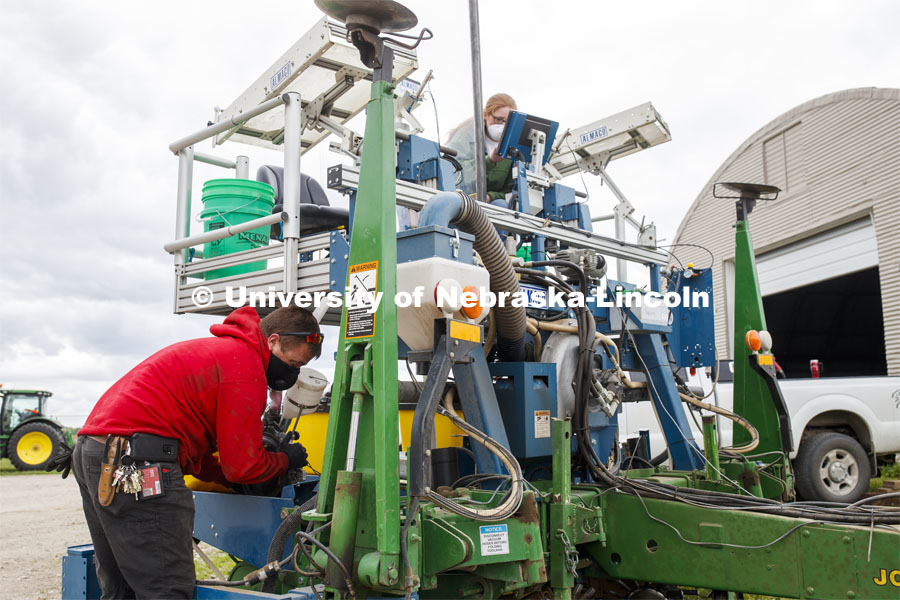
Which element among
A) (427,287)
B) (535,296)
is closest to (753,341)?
(535,296)

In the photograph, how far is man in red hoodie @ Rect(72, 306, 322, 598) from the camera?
284 cm

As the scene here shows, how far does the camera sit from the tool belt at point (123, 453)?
112 inches

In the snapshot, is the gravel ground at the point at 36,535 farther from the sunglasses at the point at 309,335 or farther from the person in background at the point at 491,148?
the person in background at the point at 491,148

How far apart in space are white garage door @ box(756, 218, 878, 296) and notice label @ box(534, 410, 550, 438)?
10.2 m

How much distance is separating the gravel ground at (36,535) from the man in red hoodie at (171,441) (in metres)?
3.27

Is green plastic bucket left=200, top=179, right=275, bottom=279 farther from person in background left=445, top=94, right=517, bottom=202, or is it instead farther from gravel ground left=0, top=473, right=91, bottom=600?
gravel ground left=0, top=473, right=91, bottom=600

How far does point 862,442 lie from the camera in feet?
30.2

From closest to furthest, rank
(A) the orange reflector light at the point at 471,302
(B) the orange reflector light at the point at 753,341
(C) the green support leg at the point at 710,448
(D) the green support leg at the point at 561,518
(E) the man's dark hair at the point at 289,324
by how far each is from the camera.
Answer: (A) the orange reflector light at the point at 471,302 < (D) the green support leg at the point at 561,518 < (E) the man's dark hair at the point at 289,324 < (C) the green support leg at the point at 710,448 < (B) the orange reflector light at the point at 753,341

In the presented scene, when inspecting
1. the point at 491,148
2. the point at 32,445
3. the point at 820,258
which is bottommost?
the point at 32,445

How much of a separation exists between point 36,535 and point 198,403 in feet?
22.1

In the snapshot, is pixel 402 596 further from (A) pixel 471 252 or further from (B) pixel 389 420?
(A) pixel 471 252

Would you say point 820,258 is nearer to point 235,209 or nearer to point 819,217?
point 819,217

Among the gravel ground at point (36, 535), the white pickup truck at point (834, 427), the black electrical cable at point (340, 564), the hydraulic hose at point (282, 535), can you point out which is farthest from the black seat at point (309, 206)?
the white pickup truck at point (834, 427)

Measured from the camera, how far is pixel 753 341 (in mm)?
5066
